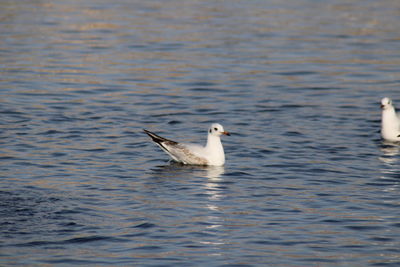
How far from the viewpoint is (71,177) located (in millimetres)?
16500

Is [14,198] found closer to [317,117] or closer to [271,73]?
[317,117]

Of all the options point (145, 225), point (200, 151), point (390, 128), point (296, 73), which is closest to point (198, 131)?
point (200, 151)

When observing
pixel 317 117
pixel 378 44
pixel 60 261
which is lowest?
pixel 60 261

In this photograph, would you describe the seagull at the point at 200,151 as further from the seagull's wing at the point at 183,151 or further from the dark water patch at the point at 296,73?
the dark water patch at the point at 296,73

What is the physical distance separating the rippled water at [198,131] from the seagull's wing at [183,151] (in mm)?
200

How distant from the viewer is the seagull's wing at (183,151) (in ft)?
58.7

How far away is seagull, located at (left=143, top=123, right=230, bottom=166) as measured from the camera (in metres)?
17.7

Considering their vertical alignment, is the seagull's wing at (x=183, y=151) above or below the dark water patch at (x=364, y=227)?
above

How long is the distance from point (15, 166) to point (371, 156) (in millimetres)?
7405

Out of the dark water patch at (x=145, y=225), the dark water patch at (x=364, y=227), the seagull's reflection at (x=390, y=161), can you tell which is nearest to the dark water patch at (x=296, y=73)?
the seagull's reflection at (x=390, y=161)

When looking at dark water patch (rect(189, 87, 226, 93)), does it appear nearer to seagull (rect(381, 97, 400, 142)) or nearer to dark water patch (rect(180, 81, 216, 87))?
dark water patch (rect(180, 81, 216, 87))

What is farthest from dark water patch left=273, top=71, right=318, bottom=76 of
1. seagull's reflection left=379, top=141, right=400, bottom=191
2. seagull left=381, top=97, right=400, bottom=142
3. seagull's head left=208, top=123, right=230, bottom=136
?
seagull's head left=208, top=123, right=230, bottom=136

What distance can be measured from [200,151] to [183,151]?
0.35 meters

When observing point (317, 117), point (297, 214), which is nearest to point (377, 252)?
point (297, 214)
